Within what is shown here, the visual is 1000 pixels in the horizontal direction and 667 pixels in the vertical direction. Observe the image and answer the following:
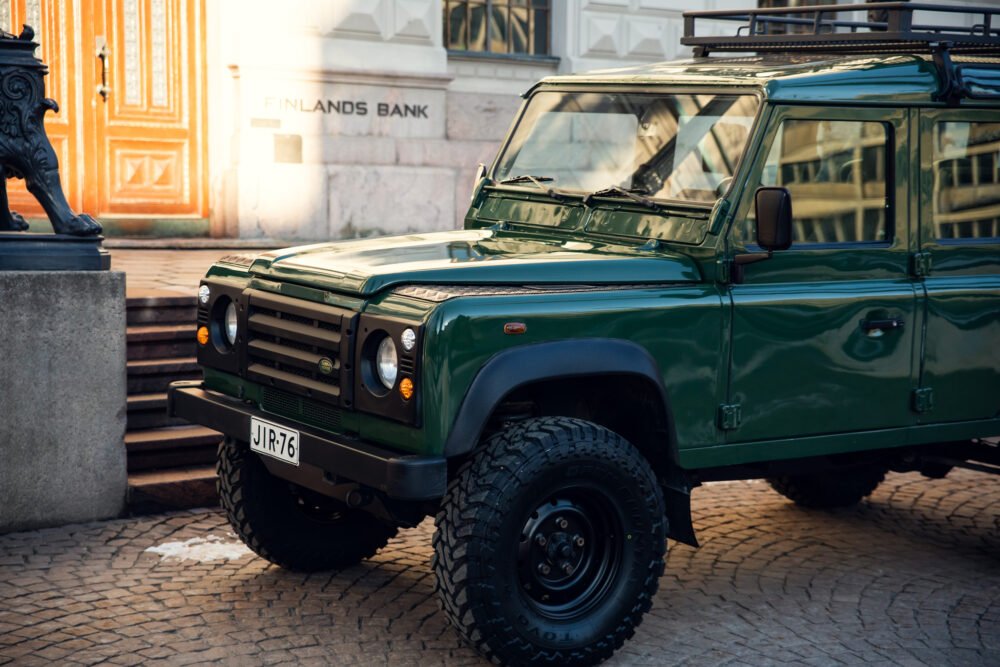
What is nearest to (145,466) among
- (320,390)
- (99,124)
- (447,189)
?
(320,390)

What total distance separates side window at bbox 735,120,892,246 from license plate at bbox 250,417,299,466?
1889 mm

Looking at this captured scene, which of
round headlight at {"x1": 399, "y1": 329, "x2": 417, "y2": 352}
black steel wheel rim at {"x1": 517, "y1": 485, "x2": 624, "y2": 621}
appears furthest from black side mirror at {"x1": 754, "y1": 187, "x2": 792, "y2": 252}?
round headlight at {"x1": 399, "y1": 329, "x2": 417, "y2": 352}

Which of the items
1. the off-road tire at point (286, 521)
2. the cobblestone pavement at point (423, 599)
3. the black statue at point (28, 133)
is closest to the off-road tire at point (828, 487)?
the cobblestone pavement at point (423, 599)

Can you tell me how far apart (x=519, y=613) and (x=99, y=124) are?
8540mm

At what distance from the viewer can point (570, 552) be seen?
489cm

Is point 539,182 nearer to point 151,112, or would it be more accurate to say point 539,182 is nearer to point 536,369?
point 536,369

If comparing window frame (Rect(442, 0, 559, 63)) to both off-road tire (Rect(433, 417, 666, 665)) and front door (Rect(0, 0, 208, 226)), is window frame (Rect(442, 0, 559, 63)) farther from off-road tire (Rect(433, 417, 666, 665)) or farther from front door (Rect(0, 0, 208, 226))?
off-road tire (Rect(433, 417, 666, 665))

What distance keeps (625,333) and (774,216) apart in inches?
28.4

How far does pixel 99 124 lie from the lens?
12023mm

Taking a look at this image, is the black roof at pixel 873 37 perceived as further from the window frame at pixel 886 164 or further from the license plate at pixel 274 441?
the license plate at pixel 274 441

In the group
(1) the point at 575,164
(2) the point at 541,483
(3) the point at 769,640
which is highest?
(1) the point at 575,164

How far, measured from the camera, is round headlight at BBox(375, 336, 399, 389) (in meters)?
4.74

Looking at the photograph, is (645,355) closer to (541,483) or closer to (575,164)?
(541,483)

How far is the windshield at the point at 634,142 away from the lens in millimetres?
5477
